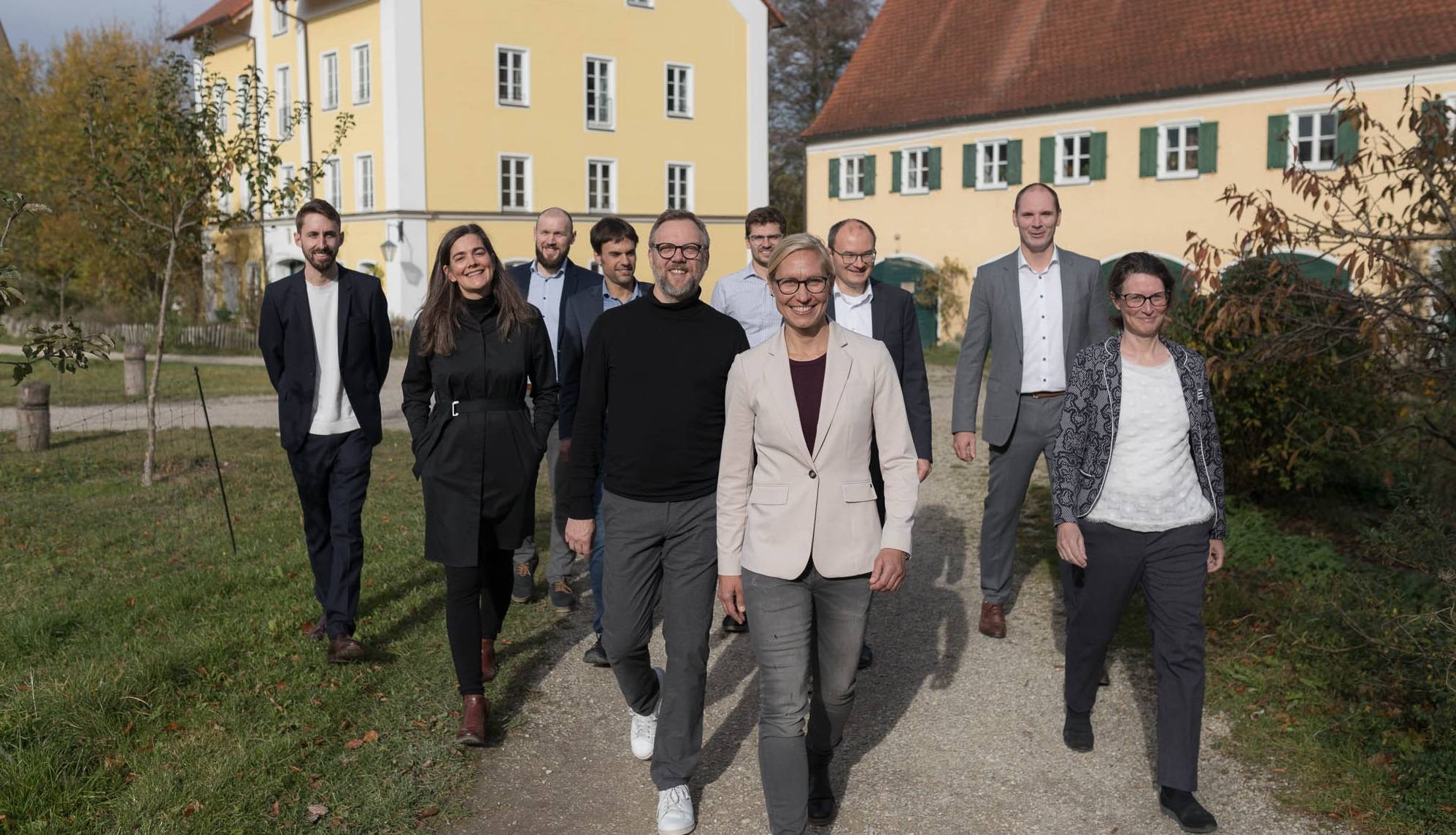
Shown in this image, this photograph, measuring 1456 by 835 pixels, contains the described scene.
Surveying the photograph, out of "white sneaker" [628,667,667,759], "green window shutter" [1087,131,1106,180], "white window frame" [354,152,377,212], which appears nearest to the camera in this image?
"white sneaker" [628,667,667,759]

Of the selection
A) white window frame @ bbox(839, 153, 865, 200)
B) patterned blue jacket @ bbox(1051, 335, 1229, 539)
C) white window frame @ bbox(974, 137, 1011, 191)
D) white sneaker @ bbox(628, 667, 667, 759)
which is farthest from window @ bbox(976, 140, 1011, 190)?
white sneaker @ bbox(628, 667, 667, 759)

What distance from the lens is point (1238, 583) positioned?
25.7 feet

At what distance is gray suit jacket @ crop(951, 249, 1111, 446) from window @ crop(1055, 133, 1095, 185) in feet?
84.5

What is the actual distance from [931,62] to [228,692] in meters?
33.1

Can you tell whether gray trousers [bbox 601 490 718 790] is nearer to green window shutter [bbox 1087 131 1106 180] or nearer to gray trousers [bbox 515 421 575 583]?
gray trousers [bbox 515 421 575 583]

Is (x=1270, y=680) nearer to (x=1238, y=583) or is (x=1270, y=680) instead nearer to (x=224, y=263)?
(x=1238, y=583)

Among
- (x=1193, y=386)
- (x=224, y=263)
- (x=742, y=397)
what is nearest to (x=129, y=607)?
(x=742, y=397)

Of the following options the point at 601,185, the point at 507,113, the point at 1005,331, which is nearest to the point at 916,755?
the point at 1005,331

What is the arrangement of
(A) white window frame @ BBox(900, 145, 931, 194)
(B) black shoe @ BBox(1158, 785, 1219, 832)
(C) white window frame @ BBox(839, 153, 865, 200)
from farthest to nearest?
1. (C) white window frame @ BBox(839, 153, 865, 200)
2. (A) white window frame @ BBox(900, 145, 931, 194)
3. (B) black shoe @ BBox(1158, 785, 1219, 832)

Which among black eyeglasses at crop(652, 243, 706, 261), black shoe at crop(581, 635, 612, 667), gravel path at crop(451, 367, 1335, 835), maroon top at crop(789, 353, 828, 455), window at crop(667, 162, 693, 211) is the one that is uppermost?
window at crop(667, 162, 693, 211)

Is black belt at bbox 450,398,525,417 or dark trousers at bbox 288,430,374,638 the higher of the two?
black belt at bbox 450,398,525,417

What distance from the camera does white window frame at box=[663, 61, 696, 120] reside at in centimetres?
4028

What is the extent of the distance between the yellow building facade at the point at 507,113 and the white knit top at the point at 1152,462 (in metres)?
31.9

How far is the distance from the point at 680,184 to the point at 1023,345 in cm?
3522
